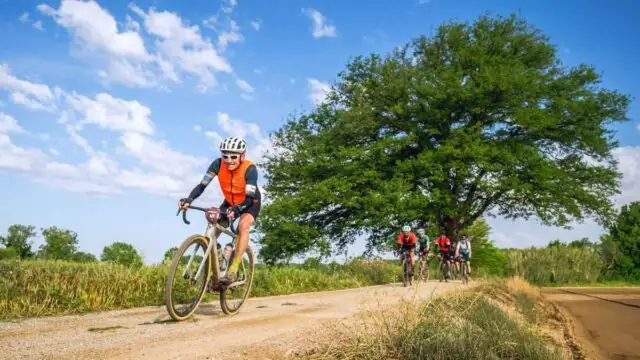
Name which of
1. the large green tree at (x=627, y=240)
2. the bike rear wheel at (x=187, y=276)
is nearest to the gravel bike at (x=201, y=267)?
the bike rear wheel at (x=187, y=276)

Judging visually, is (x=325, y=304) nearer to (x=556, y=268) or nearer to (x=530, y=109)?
(x=530, y=109)

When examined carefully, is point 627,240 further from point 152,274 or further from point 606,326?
point 152,274

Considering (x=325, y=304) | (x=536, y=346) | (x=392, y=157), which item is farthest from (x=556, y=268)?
(x=536, y=346)

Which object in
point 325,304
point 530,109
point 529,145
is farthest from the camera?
point 529,145

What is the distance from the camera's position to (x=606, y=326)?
38.1 feet

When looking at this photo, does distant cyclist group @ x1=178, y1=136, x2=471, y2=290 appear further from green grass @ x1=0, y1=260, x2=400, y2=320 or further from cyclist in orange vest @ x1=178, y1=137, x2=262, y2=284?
green grass @ x1=0, y1=260, x2=400, y2=320

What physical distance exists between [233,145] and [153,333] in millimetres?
2617

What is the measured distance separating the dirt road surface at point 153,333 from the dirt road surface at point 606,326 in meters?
Answer: 4.50

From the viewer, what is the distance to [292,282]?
1420 cm

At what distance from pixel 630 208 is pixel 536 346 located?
3808cm

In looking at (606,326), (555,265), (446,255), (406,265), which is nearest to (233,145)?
(606,326)

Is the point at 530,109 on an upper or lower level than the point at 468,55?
lower

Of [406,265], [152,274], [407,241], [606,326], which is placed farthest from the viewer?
[407,241]

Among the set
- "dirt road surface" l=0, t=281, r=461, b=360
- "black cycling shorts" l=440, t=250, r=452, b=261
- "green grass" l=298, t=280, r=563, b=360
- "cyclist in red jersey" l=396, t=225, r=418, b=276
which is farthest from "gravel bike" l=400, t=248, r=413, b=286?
"green grass" l=298, t=280, r=563, b=360
